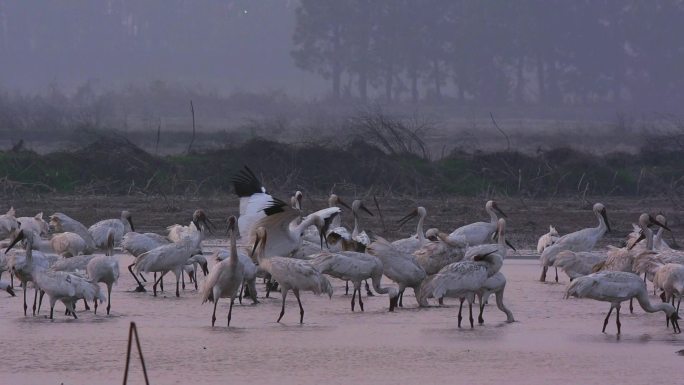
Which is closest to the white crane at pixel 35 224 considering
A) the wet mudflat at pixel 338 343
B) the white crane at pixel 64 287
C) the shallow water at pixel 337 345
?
the wet mudflat at pixel 338 343

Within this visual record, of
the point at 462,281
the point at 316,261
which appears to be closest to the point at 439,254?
the point at 316,261

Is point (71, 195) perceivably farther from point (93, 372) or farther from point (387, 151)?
point (93, 372)

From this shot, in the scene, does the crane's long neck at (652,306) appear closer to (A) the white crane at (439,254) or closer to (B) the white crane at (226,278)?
(A) the white crane at (439,254)

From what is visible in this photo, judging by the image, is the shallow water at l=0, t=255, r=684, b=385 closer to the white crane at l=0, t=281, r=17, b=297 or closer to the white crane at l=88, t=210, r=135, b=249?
the white crane at l=0, t=281, r=17, b=297

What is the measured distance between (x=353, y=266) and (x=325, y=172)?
14.2 meters

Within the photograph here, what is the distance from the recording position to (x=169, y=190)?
27031mm

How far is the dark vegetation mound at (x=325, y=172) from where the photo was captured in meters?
27.3

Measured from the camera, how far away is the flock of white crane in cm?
1332

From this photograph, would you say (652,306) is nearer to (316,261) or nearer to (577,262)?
(577,262)

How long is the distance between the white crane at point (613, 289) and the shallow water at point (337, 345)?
219 mm

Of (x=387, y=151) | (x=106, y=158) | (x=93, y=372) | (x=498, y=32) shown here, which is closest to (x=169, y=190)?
(x=106, y=158)

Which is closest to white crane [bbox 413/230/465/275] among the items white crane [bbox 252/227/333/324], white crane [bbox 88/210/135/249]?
white crane [bbox 252/227/333/324]

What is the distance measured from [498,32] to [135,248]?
55234 millimetres

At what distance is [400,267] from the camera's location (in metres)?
14.6
